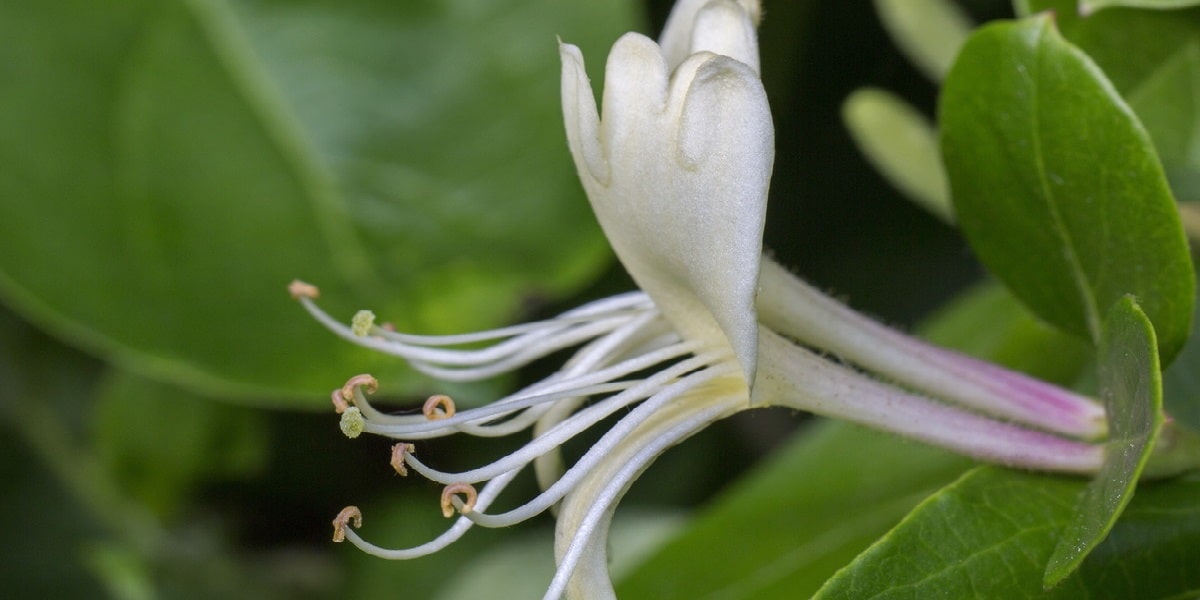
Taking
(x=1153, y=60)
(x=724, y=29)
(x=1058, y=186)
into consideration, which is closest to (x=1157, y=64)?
(x=1153, y=60)

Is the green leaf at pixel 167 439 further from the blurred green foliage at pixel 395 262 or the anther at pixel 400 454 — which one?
the anther at pixel 400 454

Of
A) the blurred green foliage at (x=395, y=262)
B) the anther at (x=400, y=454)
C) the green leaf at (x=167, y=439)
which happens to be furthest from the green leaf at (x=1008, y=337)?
the green leaf at (x=167, y=439)

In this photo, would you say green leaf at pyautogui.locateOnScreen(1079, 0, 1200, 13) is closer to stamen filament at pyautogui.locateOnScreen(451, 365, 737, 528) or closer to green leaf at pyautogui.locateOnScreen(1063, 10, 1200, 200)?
green leaf at pyautogui.locateOnScreen(1063, 10, 1200, 200)

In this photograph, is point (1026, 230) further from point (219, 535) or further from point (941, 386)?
point (219, 535)

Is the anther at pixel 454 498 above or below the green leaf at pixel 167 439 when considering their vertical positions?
below

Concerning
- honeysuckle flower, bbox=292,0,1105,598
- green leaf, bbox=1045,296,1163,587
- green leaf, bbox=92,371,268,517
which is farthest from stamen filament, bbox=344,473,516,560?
green leaf, bbox=92,371,268,517

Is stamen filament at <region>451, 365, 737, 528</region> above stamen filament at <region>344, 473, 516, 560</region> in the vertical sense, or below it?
below

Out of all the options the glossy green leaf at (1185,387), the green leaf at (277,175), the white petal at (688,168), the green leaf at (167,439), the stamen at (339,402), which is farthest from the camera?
the green leaf at (167,439)
